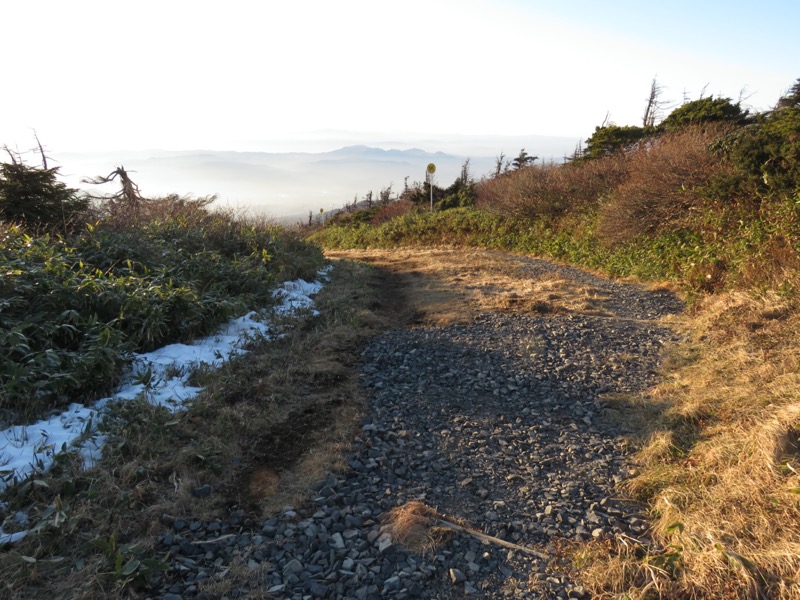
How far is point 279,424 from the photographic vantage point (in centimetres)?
493

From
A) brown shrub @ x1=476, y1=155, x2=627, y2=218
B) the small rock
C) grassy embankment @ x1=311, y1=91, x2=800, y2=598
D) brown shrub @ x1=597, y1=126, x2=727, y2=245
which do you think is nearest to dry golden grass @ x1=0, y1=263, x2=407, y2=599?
the small rock

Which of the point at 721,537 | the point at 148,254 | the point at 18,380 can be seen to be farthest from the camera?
the point at 148,254

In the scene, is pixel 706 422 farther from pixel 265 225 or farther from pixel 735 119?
pixel 735 119

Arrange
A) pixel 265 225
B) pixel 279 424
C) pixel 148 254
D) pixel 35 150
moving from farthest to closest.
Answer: pixel 265 225 < pixel 35 150 < pixel 148 254 < pixel 279 424

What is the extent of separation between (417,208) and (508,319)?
1970 cm

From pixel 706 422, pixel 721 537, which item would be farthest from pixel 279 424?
pixel 706 422

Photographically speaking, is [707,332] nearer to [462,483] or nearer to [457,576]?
[462,483]

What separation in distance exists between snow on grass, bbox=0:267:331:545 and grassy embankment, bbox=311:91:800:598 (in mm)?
4154

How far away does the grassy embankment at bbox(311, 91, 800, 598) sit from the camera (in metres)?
2.87

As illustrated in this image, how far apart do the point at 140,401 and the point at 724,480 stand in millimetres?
5324

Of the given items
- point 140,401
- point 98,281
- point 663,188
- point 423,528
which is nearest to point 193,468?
point 140,401

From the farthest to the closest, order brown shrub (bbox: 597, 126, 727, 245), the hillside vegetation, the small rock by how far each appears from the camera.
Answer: brown shrub (bbox: 597, 126, 727, 245) → the hillside vegetation → the small rock

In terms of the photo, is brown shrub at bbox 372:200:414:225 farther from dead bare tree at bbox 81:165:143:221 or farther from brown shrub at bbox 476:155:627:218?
dead bare tree at bbox 81:165:143:221

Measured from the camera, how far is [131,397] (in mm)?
4773
